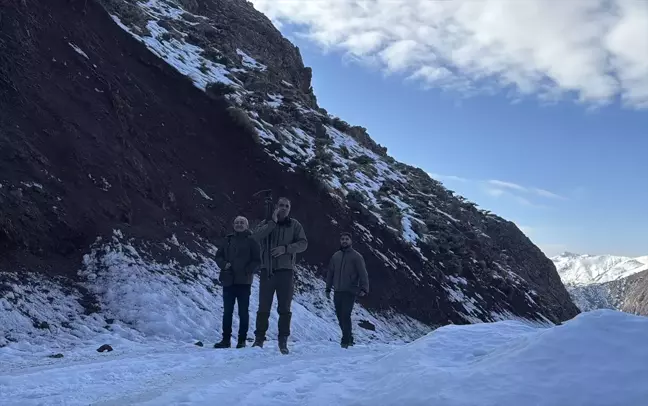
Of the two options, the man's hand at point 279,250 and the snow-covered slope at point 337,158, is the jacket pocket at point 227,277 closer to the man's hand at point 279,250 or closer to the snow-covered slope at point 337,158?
the man's hand at point 279,250

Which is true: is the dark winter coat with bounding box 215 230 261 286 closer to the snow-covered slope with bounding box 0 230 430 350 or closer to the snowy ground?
the snowy ground

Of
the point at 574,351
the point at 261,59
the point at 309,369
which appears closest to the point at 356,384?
the point at 309,369

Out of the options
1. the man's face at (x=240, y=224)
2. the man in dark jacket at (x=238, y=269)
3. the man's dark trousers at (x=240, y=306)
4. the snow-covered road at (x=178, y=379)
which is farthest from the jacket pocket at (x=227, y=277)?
the snow-covered road at (x=178, y=379)

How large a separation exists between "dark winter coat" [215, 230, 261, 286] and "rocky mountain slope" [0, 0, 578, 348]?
2.30 meters

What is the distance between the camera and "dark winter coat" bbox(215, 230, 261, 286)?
8.70m

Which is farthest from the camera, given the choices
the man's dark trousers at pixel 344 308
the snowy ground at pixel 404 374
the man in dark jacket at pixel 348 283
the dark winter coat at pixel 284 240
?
the man in dark jacket at pixel 348 283

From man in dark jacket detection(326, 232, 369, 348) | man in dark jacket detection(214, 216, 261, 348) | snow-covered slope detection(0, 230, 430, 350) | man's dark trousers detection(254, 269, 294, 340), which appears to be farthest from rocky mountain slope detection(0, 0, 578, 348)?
man in dark jacket detection(326, 232, 369, 348)

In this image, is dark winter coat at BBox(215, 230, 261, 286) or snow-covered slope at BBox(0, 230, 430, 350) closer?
dark winter coat at BBox(215, 230, 261, 286)

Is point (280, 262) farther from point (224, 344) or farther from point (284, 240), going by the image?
point (224, 344)

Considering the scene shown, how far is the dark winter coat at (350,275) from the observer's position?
10102 mm

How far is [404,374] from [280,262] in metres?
3.71

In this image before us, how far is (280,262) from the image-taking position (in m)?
8.39

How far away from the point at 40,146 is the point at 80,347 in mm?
6416

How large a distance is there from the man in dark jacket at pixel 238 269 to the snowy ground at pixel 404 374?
1.26m
